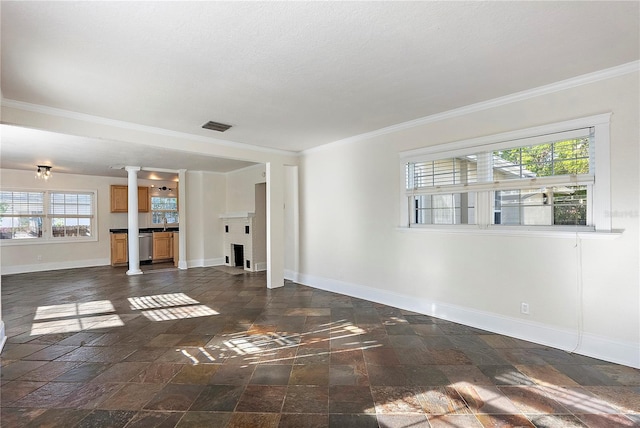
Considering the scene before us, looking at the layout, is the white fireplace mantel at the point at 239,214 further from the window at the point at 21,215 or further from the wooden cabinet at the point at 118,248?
the window at the point at 21,215

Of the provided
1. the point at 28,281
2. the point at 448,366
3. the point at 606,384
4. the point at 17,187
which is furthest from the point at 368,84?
the point at 17,187

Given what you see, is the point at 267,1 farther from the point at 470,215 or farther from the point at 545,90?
the point at 470,215

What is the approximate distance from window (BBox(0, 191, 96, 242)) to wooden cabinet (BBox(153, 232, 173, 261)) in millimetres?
1595

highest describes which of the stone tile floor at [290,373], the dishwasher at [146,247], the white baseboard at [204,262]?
the dishwasher at [146,247]

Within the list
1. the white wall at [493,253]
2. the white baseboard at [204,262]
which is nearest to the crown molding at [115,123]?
the white wall at [493,253]

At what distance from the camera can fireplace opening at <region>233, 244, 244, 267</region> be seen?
792cm

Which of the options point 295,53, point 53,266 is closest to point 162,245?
point 53,266

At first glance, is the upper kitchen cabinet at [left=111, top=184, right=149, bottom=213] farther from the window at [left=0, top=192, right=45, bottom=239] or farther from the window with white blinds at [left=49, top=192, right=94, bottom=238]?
the window at [left=0, top=192, right=45, bottom=239]

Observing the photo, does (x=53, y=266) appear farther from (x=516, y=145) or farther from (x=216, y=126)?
(x=516, y=145)

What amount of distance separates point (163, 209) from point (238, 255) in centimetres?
329

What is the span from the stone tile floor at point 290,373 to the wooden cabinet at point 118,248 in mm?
4152

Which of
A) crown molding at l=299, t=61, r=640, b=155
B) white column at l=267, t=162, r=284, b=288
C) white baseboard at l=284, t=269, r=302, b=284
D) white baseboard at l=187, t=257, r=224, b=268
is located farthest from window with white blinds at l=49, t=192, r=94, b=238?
crown molding at l=299, t=61, r=640, b=155

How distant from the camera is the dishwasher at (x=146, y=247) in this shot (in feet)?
28.5

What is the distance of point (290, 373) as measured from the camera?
7.96 feet
